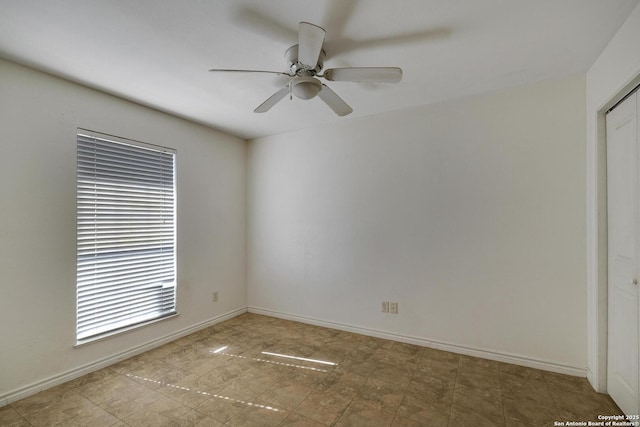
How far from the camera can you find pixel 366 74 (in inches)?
73.2

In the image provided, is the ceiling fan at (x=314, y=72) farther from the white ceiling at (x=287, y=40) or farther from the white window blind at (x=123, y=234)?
the white window blind at (x=123, y=234)

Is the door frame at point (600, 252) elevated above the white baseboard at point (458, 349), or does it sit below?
above

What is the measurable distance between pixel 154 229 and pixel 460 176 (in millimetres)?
3243

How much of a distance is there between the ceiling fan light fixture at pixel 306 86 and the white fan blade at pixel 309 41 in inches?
8.3

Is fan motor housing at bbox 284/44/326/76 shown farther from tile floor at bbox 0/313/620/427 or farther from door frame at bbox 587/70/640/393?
tile floor at bbox 0/313/620/427

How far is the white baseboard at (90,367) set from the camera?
218cm

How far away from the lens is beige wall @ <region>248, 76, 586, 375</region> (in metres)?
2.52

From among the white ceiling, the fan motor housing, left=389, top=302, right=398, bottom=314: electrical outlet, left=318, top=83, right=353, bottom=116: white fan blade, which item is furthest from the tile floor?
the white ceiling

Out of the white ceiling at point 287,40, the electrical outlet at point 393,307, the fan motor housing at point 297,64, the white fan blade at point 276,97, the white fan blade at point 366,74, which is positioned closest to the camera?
the white ceiling at point 287,40

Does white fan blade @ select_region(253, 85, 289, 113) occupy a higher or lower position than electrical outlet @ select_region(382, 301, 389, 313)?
higher

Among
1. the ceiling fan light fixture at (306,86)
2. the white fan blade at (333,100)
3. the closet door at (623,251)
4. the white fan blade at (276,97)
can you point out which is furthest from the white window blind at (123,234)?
the closet door at (623,251)

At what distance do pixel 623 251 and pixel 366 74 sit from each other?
2097 mm

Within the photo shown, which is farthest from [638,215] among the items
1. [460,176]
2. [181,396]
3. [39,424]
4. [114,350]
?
[114,350]

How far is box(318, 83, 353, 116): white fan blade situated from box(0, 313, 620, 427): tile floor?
7.32 feet
